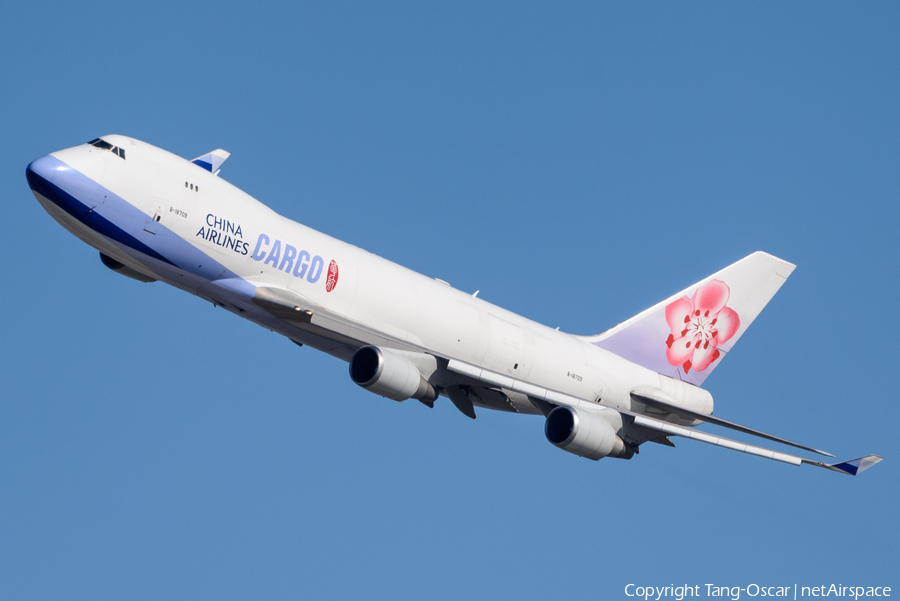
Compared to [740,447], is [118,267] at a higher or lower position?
lower

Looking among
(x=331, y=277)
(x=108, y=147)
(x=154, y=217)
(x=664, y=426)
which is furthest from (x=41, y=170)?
(x=664, y=426)

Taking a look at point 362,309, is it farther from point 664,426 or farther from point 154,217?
point 664,426

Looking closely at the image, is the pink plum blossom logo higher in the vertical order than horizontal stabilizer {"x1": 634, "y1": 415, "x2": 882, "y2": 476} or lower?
higher

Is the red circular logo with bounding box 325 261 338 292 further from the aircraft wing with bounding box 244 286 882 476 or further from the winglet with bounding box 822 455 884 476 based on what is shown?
the winglet with bounding box 822 455 884 476

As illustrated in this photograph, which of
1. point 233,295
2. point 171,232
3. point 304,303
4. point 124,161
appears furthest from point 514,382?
point 124,161

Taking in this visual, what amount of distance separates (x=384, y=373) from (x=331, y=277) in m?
3.96

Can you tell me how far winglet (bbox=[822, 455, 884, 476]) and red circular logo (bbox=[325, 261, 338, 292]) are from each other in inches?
677

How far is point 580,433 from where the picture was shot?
34562mm

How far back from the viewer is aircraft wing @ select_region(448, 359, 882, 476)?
33.2 m

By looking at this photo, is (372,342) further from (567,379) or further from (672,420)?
(672,420)

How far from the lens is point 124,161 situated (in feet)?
99.7

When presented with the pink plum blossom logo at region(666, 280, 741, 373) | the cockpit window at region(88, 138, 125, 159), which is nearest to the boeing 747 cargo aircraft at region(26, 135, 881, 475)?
the cockpit window at region(88, 138, 125, 159)

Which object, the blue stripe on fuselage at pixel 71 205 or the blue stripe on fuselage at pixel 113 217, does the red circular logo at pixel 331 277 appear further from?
the blue stripe on fuselage at pixel 71 205

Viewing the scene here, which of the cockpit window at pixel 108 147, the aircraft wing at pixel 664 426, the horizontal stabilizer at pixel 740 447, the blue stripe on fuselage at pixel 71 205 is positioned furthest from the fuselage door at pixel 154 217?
the horizontal stabilizer at pixel 740 447
